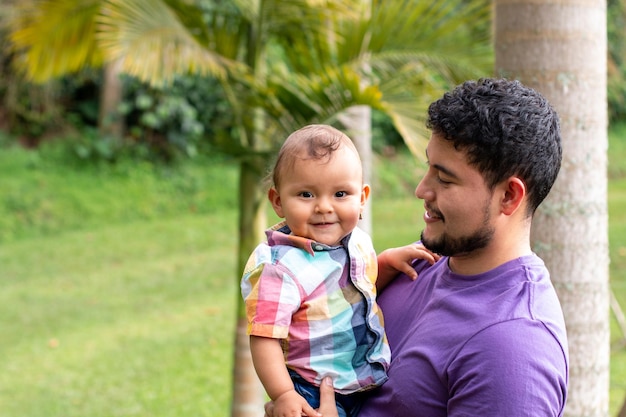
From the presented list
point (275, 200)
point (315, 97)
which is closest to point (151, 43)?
point (315, 97)

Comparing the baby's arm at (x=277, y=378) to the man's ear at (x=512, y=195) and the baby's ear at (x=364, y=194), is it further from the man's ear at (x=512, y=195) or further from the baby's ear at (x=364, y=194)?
the man's ear at (x=512, y=195)

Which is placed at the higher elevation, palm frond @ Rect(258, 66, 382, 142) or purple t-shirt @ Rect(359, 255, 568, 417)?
palm frond @ Rect(258, 66, 382, 142)

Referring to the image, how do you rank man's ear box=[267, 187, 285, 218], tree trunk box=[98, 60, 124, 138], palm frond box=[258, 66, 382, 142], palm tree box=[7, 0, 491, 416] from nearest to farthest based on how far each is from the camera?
man's ear box=[267, 187, 285, 218], palm frond box=[258, 66, 382, 142], palm tree box=[7, 0, 491, 416], tree trunk box=[98, 60, 124, 138]

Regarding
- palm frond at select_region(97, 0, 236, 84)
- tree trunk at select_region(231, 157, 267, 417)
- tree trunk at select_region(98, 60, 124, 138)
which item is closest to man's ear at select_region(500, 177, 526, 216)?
palm frond at select_region(97, 0, 236, 84)

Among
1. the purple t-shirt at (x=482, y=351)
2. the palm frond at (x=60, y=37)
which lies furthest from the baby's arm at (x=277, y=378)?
the palm frond at (x=60, y=37)

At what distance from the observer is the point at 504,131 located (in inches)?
72.9

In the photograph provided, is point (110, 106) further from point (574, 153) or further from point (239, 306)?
point (574, 153)

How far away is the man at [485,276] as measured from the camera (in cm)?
173

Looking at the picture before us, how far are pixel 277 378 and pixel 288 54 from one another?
11.5ft

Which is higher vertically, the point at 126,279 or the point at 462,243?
the point at 462,243

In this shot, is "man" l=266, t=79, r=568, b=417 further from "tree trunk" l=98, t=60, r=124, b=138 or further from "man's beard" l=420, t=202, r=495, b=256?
"tree trunk" l=98, t=60, r=124, b=138

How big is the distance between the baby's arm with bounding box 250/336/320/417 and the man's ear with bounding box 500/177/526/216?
0.62 metres

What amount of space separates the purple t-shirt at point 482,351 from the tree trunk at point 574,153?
116 centimetres

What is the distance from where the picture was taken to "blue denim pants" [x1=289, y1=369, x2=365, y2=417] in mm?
2084
